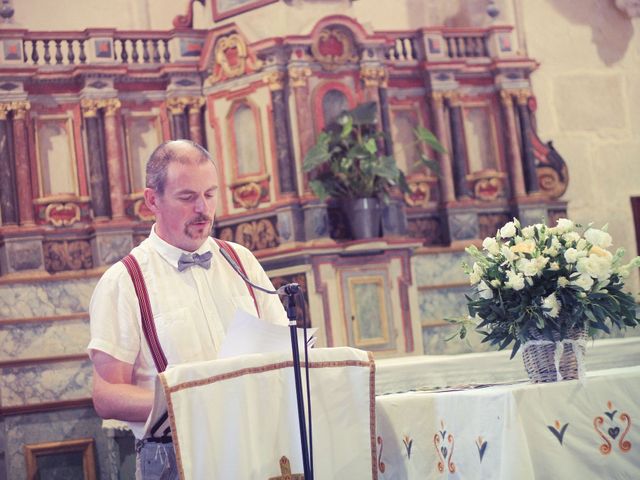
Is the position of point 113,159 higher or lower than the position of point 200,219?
higher

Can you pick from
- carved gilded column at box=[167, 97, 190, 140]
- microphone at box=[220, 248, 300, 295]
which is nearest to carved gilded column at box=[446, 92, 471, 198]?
carved gilded column at box=[167, 97, 190, 140]

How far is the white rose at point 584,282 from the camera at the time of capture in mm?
3705

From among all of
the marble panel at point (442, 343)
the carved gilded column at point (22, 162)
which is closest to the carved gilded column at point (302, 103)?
the marble panel at point (442, 343)

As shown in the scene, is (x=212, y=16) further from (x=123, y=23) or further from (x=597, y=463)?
(x=597, y=463)

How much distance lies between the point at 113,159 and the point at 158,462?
6.43 m

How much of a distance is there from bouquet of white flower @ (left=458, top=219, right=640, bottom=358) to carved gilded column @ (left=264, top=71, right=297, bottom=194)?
524cm

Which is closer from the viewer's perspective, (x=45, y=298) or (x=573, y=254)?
(x=573, y=254)

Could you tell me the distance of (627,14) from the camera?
11.4 metres

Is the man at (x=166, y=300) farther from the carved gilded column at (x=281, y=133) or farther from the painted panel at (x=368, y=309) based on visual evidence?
the carved gilded column at (x=281, y=133)

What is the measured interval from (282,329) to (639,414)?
1347 mm

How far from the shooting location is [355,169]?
353 inches

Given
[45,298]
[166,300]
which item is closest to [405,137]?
[45,298]

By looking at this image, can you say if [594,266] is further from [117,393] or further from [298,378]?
[117,393]

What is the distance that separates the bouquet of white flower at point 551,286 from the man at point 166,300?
3.07ft
